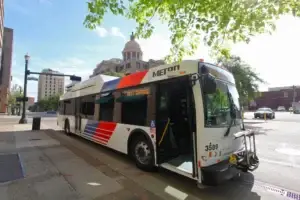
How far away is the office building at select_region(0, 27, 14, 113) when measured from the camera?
64806mm

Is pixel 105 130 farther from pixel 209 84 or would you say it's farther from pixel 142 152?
pixel 209 84

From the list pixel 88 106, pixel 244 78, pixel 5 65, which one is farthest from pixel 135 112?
pixel 5 65

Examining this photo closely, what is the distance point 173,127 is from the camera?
5820 mm

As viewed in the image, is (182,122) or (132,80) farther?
(132,80)

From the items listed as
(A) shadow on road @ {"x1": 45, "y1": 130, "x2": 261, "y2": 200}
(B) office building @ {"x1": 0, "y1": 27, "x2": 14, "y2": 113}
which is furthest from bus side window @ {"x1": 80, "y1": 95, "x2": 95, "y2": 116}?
(B) office building @ {"x1": 0, "y1": 27, "x2": 14, "y2": 113}

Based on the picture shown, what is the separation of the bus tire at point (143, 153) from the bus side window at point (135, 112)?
471mm

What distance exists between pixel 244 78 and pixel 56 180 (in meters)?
22.9

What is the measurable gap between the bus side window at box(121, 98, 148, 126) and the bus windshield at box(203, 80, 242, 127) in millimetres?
1830

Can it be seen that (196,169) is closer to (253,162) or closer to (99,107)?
(253,162)

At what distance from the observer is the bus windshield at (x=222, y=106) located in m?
4.43

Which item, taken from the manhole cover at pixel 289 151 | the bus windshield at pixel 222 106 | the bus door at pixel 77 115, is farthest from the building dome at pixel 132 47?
the bus windshield at pixel 222 106

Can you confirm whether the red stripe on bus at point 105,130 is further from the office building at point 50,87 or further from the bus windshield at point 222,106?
the office building at point 50,87

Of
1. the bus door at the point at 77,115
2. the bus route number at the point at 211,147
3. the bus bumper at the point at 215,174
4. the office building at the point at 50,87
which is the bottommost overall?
the bus bumper at the point at 215,174

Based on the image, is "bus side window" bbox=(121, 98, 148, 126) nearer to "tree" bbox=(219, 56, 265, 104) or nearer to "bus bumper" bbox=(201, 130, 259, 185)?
"bus bumper" bbox=(201, 130, 259, 185)
